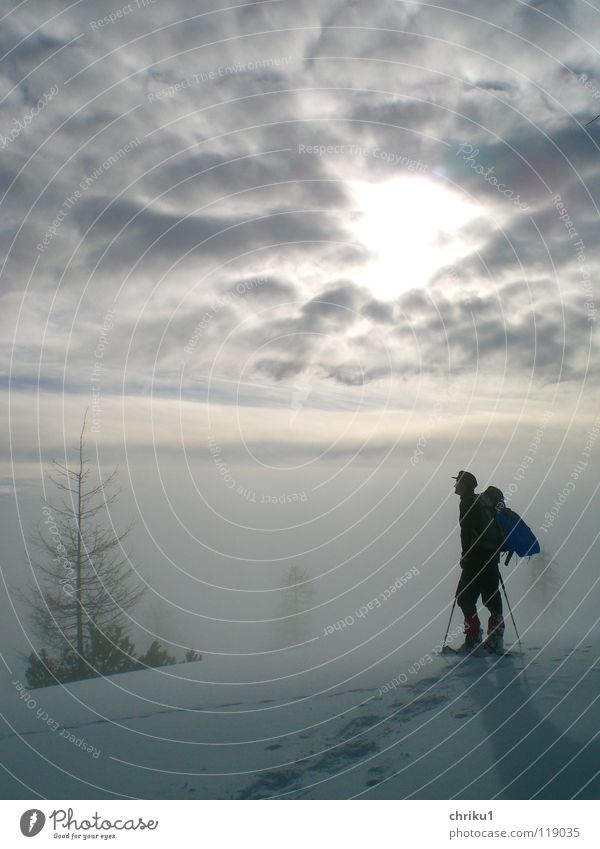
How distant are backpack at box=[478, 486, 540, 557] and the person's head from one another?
0.65ft

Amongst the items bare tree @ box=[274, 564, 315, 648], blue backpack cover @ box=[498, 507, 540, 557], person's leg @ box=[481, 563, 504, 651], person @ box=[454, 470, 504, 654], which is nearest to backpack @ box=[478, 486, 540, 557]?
blue backpack cover @ box=[498, 507, 540, 557]

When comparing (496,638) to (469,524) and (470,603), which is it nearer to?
(470,603)

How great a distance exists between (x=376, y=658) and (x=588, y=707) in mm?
3722

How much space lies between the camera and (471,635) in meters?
8.22

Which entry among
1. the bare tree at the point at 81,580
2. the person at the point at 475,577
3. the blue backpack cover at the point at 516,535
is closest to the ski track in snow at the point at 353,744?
the person at the point at 475,577

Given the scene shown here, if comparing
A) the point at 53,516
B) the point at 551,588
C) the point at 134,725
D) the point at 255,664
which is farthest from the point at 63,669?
the point at 551,588

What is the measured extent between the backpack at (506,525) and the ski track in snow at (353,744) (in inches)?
63.2

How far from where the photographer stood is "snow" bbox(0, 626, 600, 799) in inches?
195

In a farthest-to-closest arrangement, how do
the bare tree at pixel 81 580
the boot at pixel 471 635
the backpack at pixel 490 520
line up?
the bare tree at pixel 81 580, the backpack at pixel 490 520, the boot at pixel 471 635

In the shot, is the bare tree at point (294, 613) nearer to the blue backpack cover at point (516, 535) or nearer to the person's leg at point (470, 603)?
the person's leg at point (470, 603)

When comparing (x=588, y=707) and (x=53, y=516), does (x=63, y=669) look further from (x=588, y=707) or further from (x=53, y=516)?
(x=588, y=707)

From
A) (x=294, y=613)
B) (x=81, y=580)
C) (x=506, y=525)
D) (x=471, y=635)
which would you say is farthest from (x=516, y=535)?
(x=294, y=613)

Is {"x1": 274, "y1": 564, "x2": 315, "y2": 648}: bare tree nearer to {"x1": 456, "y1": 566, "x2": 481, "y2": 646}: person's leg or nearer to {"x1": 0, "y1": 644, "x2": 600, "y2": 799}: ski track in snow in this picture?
{"x1": 456, "y1": 566, "x2": 481, "y2": 646}: person's leg

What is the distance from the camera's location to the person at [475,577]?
8227mm
